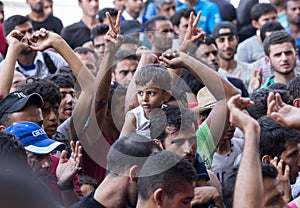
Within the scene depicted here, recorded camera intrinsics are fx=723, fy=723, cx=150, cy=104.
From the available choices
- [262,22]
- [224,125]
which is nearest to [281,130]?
[224,125]

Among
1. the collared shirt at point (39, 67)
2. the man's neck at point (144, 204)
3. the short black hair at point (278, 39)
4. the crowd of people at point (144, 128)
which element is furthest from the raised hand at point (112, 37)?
the short black hair at point (278, 39)

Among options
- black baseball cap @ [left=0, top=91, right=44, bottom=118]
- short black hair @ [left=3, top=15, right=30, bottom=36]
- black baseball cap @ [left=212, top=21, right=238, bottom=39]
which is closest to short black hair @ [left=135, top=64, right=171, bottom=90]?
black baseball cap @ [left=0, top=91, right=44, bottom=118]

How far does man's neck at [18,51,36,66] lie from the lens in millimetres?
7879

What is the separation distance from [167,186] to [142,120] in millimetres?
1563

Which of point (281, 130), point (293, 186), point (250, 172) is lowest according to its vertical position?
point (293, 186)

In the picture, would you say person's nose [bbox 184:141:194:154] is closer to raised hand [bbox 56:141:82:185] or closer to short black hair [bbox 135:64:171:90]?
raised hand [bbox 56:141:82:185]

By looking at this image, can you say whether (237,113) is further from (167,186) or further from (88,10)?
(88,10)

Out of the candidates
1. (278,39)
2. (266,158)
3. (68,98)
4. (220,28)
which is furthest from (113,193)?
(220,28)

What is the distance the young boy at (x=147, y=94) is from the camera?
191 inches

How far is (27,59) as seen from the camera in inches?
311

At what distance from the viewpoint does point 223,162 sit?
17.7 ft

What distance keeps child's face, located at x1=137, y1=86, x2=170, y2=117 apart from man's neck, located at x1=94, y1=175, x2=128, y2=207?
1385mm

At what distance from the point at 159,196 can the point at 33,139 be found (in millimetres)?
1286

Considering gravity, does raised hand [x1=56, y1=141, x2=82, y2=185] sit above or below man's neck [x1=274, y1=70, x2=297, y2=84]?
above
